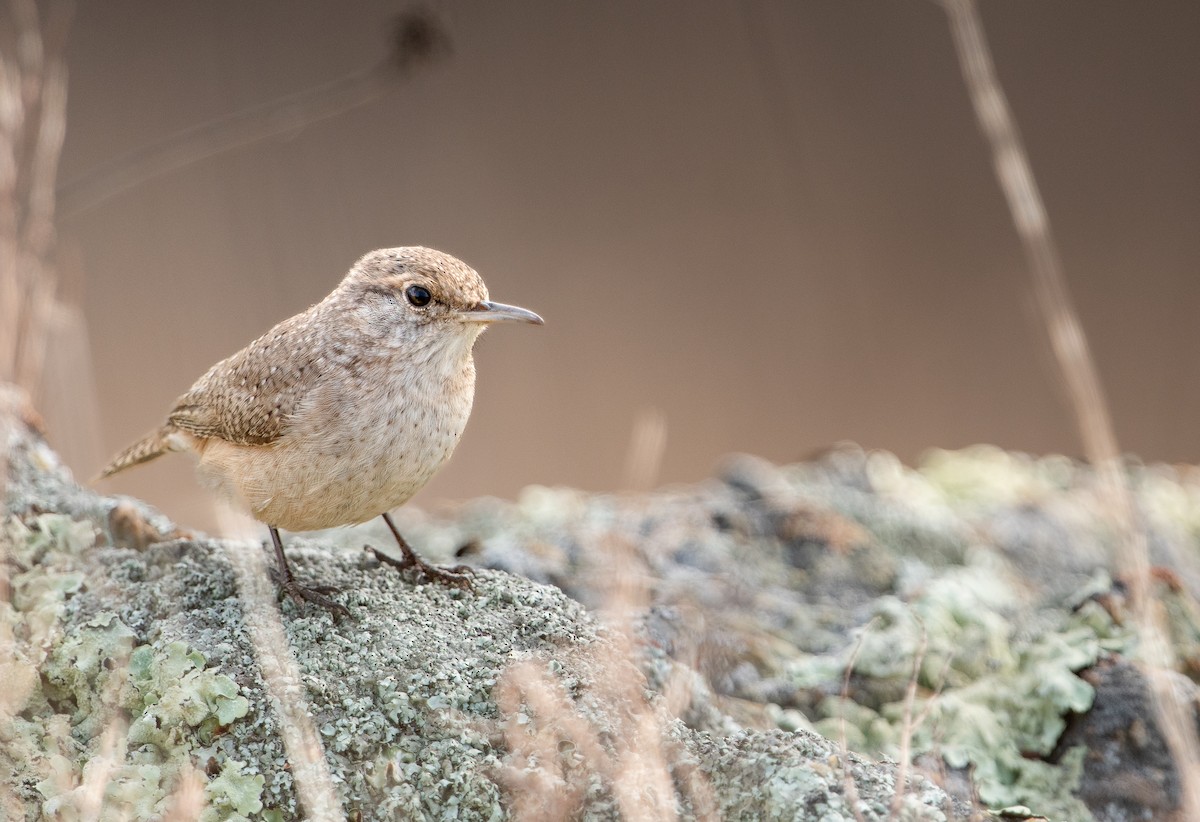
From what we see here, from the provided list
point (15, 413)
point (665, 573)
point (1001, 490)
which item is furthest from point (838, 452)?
point (15, 413)

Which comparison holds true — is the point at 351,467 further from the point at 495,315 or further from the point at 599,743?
the point at 599,743

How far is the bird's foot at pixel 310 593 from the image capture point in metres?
2.34

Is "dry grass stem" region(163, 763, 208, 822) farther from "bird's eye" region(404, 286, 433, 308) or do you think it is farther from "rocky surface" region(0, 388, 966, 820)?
"bird's eye" region(404, 286, 433, 308)

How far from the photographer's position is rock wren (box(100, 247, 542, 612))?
232cm

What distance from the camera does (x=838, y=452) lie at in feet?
14.7

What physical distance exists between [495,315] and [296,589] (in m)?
0.72

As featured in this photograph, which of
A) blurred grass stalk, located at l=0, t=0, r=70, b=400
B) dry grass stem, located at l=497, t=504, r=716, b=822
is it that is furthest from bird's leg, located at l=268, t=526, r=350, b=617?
blurred grass stalk, located at l=0, t=0, r=70, b=400

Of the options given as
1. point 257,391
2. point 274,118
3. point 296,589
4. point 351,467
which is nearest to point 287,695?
point 296,589

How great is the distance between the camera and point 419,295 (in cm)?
245

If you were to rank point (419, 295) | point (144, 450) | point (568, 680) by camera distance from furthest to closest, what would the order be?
point (144, 450) → point (419, 295) → point (568, 680)

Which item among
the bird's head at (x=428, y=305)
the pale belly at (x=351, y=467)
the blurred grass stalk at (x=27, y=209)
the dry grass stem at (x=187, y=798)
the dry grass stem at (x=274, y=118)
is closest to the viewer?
the dry grass stem at (x=187, y=798)

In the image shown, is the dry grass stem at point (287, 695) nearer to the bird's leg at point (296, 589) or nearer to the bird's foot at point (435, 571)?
the bird's leg at point (296, 589)

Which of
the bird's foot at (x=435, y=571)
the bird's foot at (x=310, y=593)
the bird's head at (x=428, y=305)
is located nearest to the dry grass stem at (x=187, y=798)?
the bird's foot at (x=310, y=593)

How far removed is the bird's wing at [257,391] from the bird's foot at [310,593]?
0.31 m
